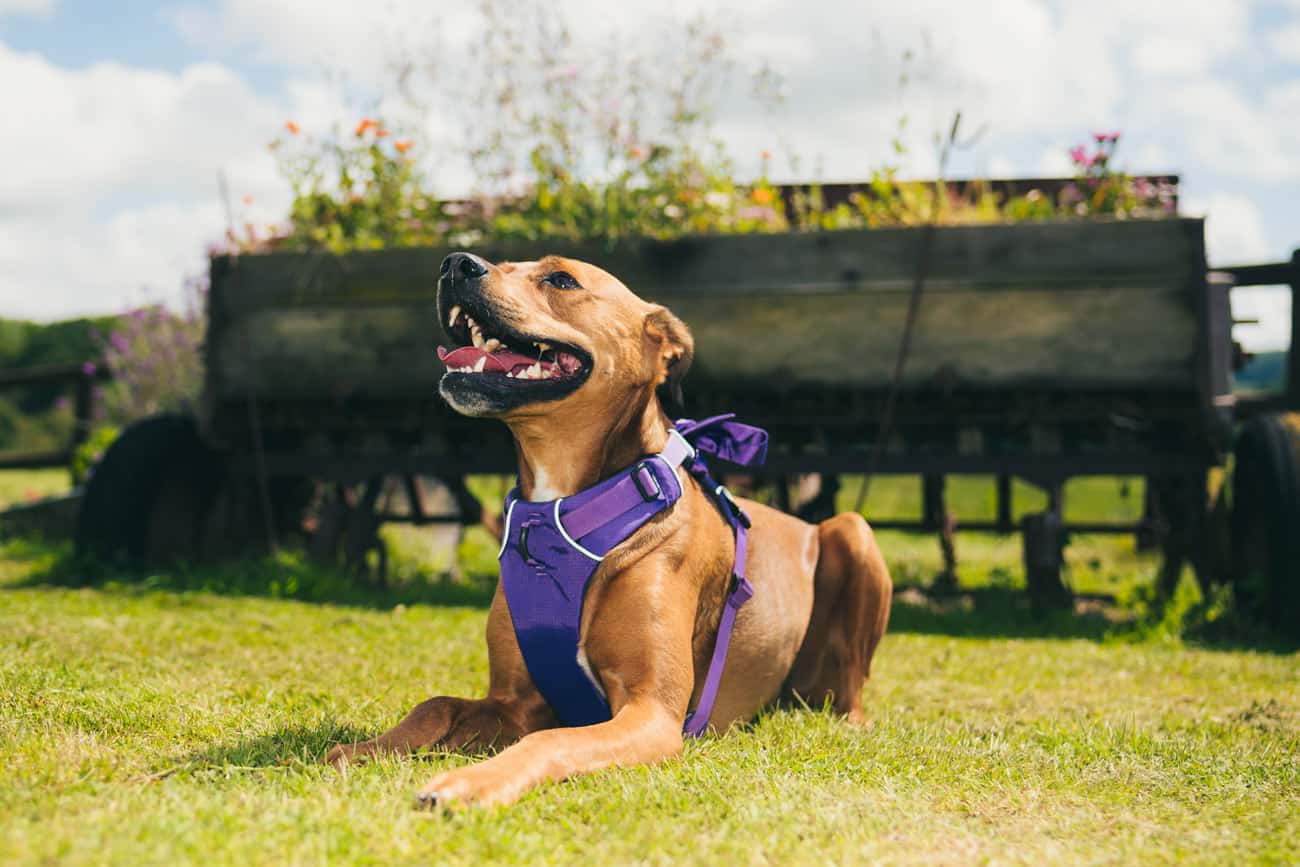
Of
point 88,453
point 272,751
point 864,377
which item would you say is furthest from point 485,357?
point 88,453

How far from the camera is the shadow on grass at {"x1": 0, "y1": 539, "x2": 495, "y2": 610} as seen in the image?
20.9 ft

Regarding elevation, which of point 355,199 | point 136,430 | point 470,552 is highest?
point 355,199

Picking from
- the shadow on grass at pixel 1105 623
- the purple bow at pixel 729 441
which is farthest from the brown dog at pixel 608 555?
the shadow on grass at pixel 1105 623

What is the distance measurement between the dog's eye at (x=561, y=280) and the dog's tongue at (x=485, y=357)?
0.23 metres

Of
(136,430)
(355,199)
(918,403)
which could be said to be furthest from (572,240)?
(136,430)

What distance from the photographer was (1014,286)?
612 centimetres

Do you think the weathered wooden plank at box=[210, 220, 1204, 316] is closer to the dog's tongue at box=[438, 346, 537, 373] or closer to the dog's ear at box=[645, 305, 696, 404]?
the dog's ear at box=[645, 305, 696, 404]

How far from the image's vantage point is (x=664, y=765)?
9.05ft

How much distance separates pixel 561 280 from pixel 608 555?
29.9 inches

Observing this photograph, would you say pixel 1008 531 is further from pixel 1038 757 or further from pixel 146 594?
pixel 146 594

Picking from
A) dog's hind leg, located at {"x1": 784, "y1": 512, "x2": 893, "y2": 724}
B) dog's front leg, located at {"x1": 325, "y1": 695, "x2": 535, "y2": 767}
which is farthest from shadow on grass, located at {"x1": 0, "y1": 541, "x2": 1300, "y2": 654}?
dog's front leg, located at {"x1": 325, "y1": 695, "x2": 535, "y2": 767}

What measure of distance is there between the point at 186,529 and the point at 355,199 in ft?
7.26

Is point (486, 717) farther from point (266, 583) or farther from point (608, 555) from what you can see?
point (266, 583)

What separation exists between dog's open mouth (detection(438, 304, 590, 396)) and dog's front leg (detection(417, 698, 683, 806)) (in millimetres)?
856
